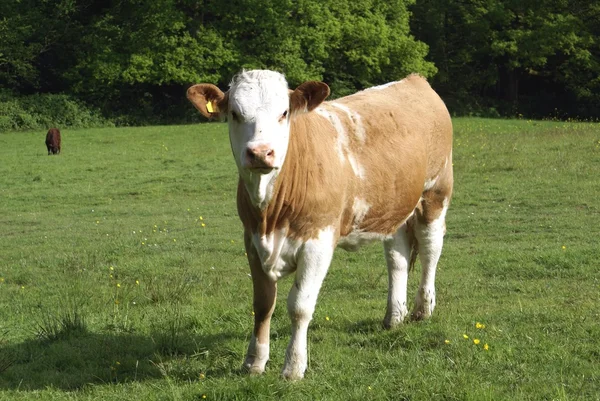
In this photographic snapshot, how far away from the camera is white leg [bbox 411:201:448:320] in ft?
24.4

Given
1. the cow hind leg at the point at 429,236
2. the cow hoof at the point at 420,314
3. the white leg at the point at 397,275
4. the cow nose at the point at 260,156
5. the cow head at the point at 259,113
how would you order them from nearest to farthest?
the cow nose at the point at 260,156 → the cow head at the point at 259,113 → the white leg at the point at 397,275 → the cow hoof at the point at 420,314 → the cow hind leg at the point at 429,236

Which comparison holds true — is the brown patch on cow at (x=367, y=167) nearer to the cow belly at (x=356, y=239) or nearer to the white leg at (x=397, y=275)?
the cow belly at (x=356, y=239)

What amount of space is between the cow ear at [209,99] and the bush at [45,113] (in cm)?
3549

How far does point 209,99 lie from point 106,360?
2.14m

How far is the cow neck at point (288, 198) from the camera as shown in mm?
5754

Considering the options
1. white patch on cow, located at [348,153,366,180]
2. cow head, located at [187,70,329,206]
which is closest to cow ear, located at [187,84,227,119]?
cow head, located at [187,70,329,206]

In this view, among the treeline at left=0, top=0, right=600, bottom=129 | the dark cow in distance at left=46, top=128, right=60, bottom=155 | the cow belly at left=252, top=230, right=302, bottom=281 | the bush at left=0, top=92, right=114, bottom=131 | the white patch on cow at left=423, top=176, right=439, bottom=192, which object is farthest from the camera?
the treeline at left=0, top=0, right=600, bottom=129

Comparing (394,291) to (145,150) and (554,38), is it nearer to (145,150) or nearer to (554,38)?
(145,150)

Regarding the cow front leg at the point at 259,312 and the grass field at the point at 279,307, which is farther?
the cow front leg at the point at 259,312

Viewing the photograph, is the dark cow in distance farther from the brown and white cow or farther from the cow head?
the cow head

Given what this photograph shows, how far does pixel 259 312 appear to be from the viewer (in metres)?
6.13

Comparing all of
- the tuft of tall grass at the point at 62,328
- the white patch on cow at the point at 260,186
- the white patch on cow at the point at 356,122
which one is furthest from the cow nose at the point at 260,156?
the tuft of tall grass at the point at 62,328

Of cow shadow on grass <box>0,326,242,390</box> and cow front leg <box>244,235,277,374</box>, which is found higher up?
cow front leg <box>244,235,277,374</box>

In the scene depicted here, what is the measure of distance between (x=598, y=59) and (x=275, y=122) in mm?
51215
